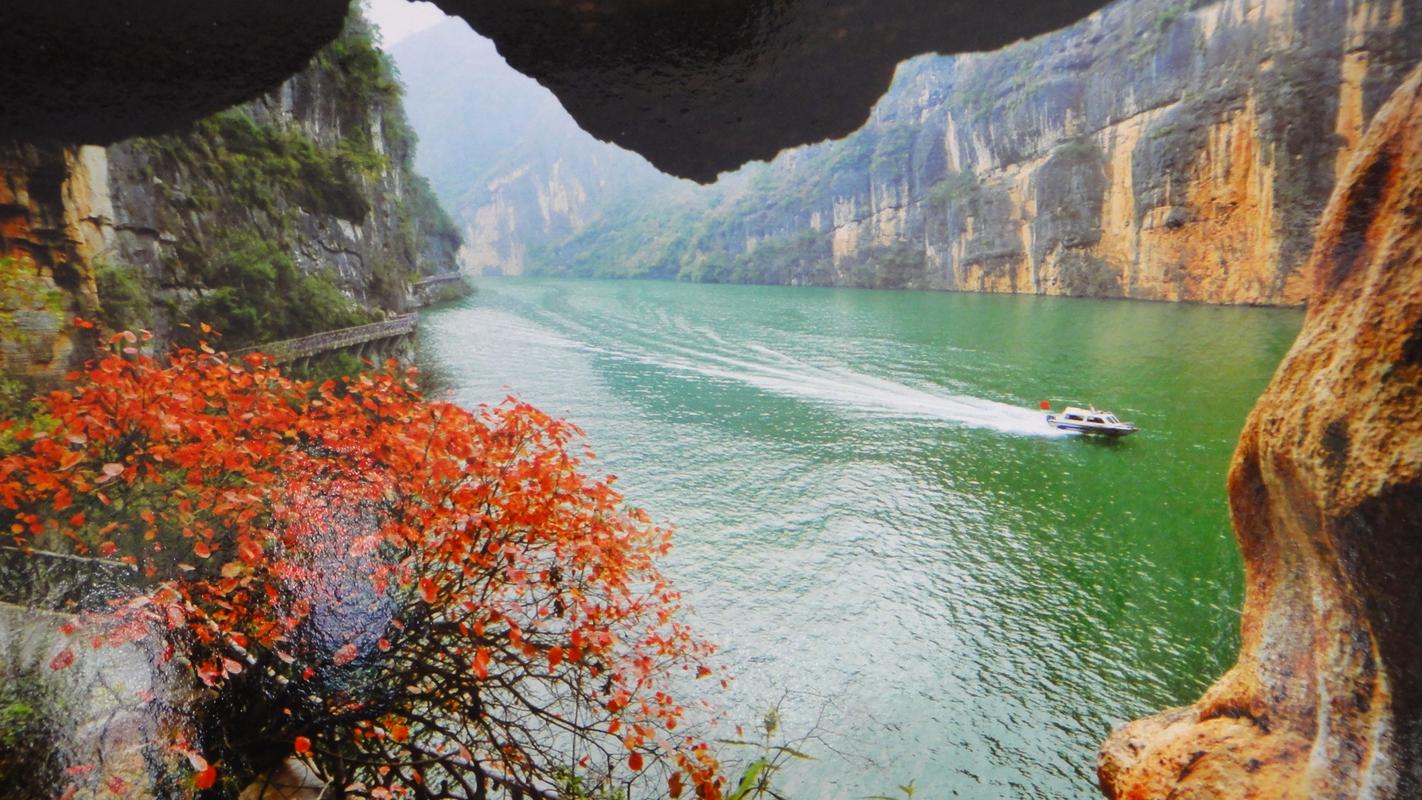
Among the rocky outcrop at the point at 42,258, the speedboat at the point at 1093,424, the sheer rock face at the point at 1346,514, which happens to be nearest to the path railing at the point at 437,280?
the speedboat at the point at 1093,424

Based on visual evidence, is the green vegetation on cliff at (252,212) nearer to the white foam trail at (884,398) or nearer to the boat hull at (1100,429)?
the white foam trail at (884,398)

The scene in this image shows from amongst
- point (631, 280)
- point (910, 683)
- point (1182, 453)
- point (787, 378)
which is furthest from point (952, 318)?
point (631, 280)

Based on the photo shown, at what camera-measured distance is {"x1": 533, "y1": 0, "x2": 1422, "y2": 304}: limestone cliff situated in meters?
5.37

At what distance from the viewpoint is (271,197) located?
578 cm

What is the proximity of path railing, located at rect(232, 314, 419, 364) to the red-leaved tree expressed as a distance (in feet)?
6.27

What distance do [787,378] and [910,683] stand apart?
1317 centimetres

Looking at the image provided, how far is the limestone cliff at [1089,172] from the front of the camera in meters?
5.37

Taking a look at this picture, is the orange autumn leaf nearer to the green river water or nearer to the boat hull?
the green river water

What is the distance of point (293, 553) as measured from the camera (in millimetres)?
3377

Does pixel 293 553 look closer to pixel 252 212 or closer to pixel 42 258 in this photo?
pixel 42 258

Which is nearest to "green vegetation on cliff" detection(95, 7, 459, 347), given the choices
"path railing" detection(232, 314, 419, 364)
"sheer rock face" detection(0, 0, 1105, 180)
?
"path railing" detection(232, 314, 419, 364)

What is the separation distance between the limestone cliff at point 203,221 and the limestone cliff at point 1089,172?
17.3 feet

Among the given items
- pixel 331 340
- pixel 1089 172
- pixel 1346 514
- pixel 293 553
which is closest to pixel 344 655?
pixel 293 553

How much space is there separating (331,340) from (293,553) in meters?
6.63
